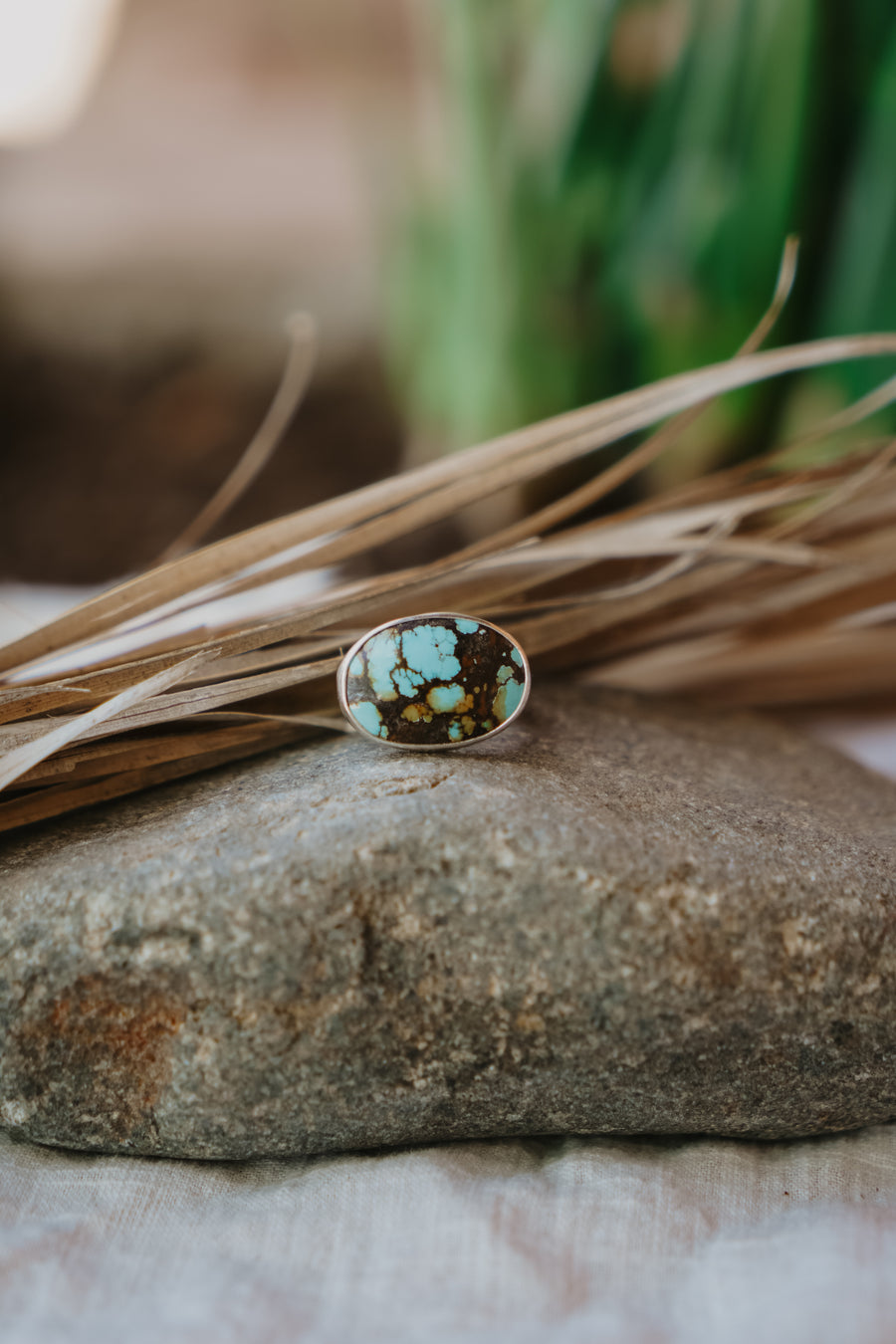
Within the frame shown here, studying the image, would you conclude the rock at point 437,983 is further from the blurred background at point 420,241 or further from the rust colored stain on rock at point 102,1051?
the blurred background at point 420,241

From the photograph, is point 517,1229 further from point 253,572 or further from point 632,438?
point 632,438

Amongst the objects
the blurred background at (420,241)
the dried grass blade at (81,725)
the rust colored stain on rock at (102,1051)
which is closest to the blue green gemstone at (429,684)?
the dried grass blade at (81,725)

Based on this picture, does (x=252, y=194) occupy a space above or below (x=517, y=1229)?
above

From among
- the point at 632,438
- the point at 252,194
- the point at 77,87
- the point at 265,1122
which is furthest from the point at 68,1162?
the point at 77,87

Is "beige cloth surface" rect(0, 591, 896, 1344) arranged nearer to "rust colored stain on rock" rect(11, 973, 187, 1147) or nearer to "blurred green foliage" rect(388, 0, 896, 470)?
"rust colored stain on rock" rect(11, 973, 187, 1147)

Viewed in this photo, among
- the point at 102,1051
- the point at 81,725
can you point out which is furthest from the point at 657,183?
the point at 102,1051

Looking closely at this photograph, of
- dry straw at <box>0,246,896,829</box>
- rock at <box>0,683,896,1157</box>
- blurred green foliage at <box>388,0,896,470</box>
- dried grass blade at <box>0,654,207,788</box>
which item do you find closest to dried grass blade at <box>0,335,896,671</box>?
dry straw at <box>0,246,896,829</box>
